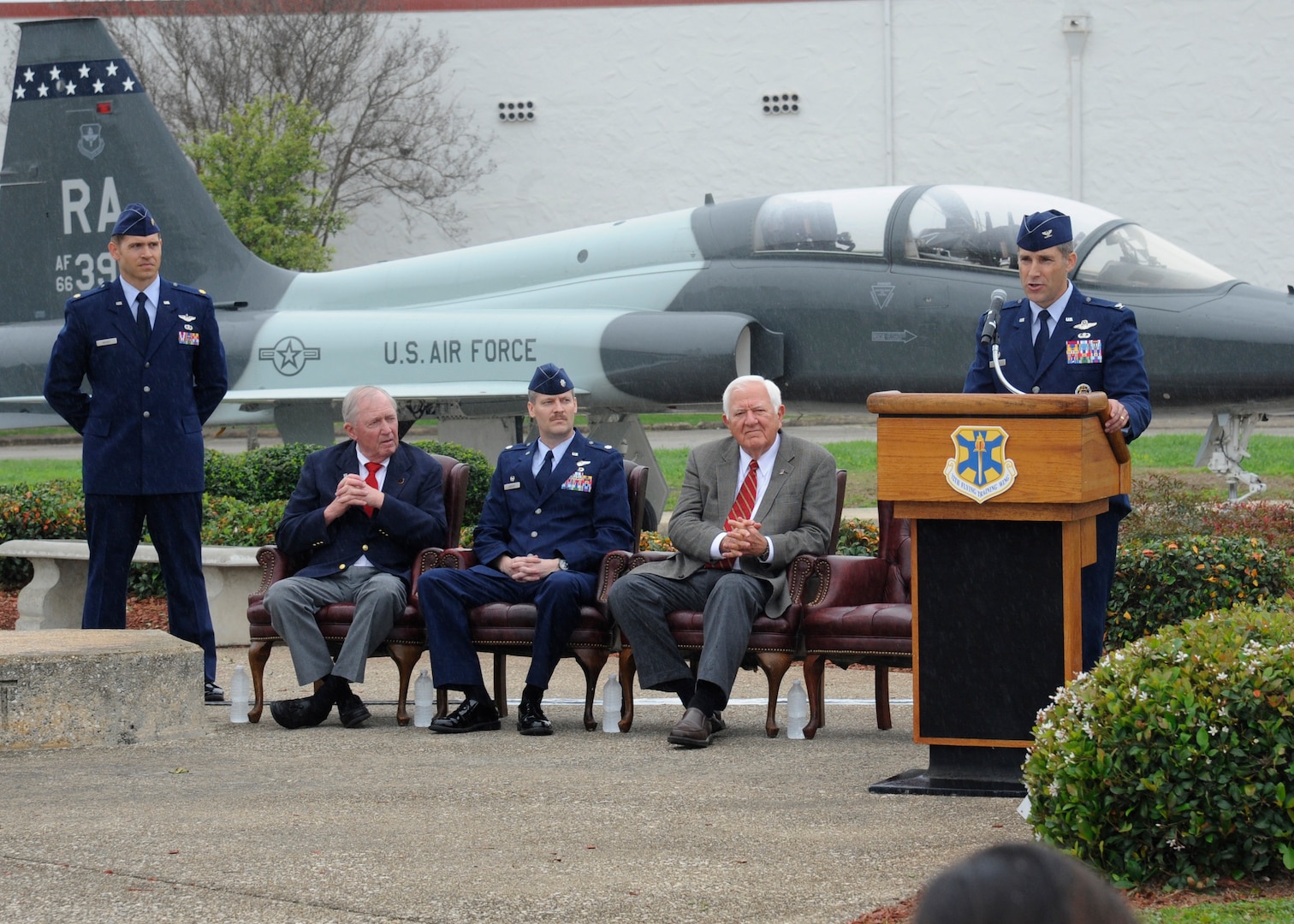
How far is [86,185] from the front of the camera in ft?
49.8

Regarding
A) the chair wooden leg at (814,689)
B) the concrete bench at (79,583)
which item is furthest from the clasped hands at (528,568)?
the concrete bench at (79,583)

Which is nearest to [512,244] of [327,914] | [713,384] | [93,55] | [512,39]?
[713,384]

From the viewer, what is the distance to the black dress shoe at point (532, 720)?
6711 millimetres

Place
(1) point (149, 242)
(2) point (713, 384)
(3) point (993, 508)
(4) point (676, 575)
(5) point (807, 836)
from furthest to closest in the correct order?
(2) point (713, 384) → (1) point (149, 242) → (4) point (676, 575) → (3) point (993, 508) → (5) point (807, 836)

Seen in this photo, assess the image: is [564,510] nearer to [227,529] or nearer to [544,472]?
[544,472]

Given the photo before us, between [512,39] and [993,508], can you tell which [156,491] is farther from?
[512,39]

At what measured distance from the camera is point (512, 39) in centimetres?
3447

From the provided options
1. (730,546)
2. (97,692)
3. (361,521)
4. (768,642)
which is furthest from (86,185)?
(768,642)

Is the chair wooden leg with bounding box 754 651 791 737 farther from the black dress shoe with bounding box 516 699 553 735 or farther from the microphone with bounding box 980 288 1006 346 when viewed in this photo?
the microphone with bounding box 980 288 1006 346

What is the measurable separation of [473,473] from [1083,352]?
749cm

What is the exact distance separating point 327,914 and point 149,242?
419 centimetres

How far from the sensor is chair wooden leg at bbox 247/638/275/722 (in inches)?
281

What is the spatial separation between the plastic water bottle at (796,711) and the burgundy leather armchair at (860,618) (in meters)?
0.04

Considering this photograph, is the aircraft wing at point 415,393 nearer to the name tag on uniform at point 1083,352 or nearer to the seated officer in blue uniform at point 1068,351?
the seated officer in blue uniform at point 1068,351
